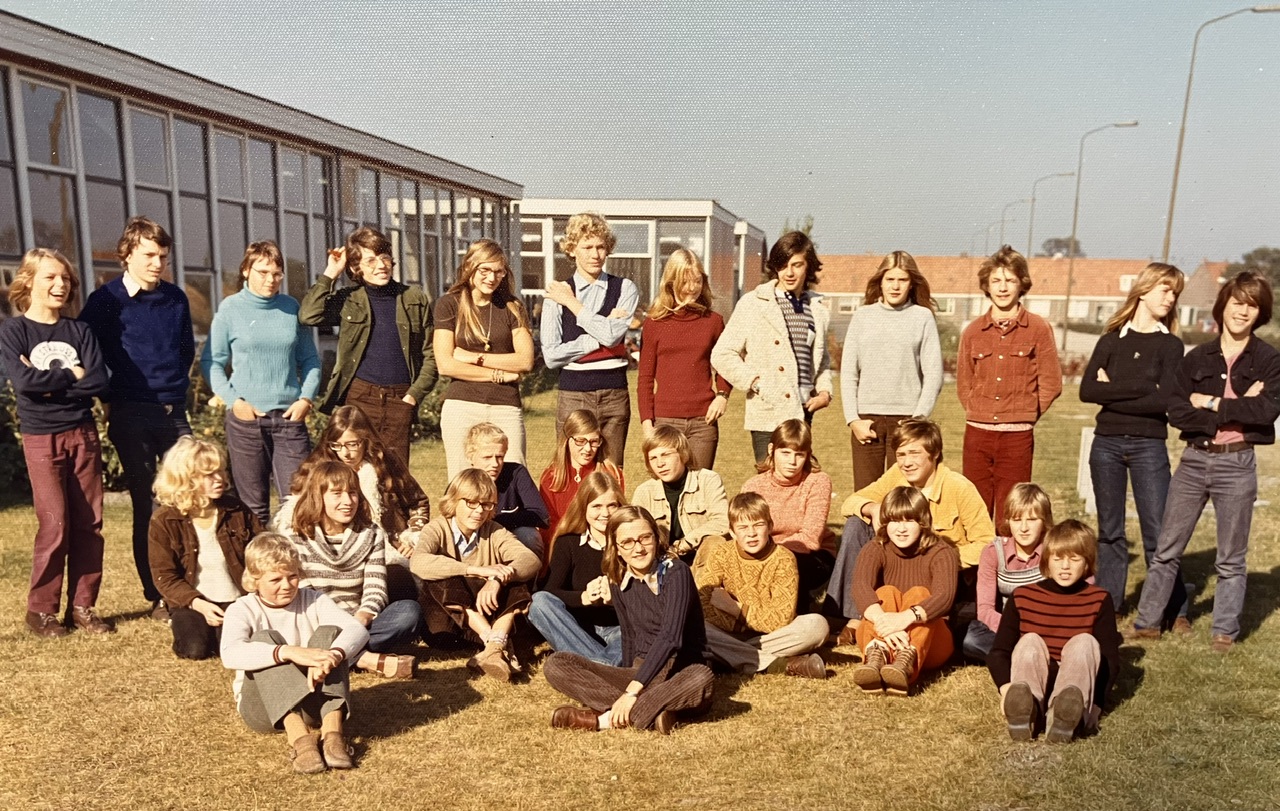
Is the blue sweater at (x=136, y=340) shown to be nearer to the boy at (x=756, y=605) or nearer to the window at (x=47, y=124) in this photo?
the boy at (x=756, y=605)

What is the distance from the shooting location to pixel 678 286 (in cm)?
570

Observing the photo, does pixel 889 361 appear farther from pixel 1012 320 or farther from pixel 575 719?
pixel 575 719

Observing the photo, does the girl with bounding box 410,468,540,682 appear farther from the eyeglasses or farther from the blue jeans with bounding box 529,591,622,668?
the eyeglasses

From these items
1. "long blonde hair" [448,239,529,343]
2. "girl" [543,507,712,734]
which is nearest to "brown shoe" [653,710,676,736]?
"girl" [543,507,712,734]

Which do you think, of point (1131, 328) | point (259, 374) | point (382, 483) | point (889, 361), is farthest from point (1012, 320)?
point (259, 374)

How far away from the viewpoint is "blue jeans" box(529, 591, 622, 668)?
4.50 m

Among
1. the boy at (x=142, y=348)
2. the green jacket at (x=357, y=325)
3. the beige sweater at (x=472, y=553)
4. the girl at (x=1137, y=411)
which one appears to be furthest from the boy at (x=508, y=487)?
the girl at (x=1137, y=411)

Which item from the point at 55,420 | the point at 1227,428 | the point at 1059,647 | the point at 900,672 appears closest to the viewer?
the point at 1059,647

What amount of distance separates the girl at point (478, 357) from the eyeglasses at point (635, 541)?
5.29 feet

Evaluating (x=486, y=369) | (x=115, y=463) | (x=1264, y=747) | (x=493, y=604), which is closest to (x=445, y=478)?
(x=115, y=463)

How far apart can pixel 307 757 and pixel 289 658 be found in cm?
36

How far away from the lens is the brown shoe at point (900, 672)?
4.23 meters

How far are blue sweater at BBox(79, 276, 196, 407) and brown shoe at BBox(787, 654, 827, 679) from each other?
3397 mm

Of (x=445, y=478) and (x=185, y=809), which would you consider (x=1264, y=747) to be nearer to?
(x=185, y=809)
